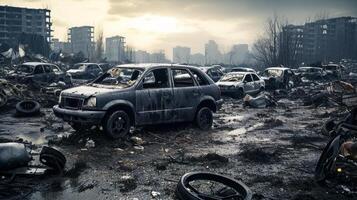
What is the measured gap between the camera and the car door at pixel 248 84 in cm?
1973

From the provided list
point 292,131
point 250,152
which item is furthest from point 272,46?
point 250,152

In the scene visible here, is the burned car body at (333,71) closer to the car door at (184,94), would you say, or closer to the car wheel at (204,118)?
the car wheel at (204,118)

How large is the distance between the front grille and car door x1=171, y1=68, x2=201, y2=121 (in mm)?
2490

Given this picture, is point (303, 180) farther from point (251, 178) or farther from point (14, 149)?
point (14, 149)

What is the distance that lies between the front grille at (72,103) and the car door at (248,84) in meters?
13.0

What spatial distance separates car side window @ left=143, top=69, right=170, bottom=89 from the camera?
29.0ft

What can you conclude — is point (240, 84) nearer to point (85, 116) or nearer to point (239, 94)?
point (239, 94)

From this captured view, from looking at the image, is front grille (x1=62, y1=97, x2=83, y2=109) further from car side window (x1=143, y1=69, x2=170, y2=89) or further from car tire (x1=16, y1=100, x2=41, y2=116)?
car tire (x1=16, y1=100, x2=41, y2=116)

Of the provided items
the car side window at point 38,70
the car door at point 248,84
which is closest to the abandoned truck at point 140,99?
the car door at point 248,84

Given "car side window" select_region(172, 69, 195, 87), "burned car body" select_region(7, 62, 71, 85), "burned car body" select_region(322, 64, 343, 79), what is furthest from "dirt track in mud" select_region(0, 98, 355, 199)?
"burned car body" select_region(322, 64, 343, 79)

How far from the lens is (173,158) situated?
278 inches

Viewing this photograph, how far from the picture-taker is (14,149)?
587cm

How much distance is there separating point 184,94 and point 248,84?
11.1m

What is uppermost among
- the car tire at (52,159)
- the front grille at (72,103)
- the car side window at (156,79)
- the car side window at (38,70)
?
the car side window at (38,70)
